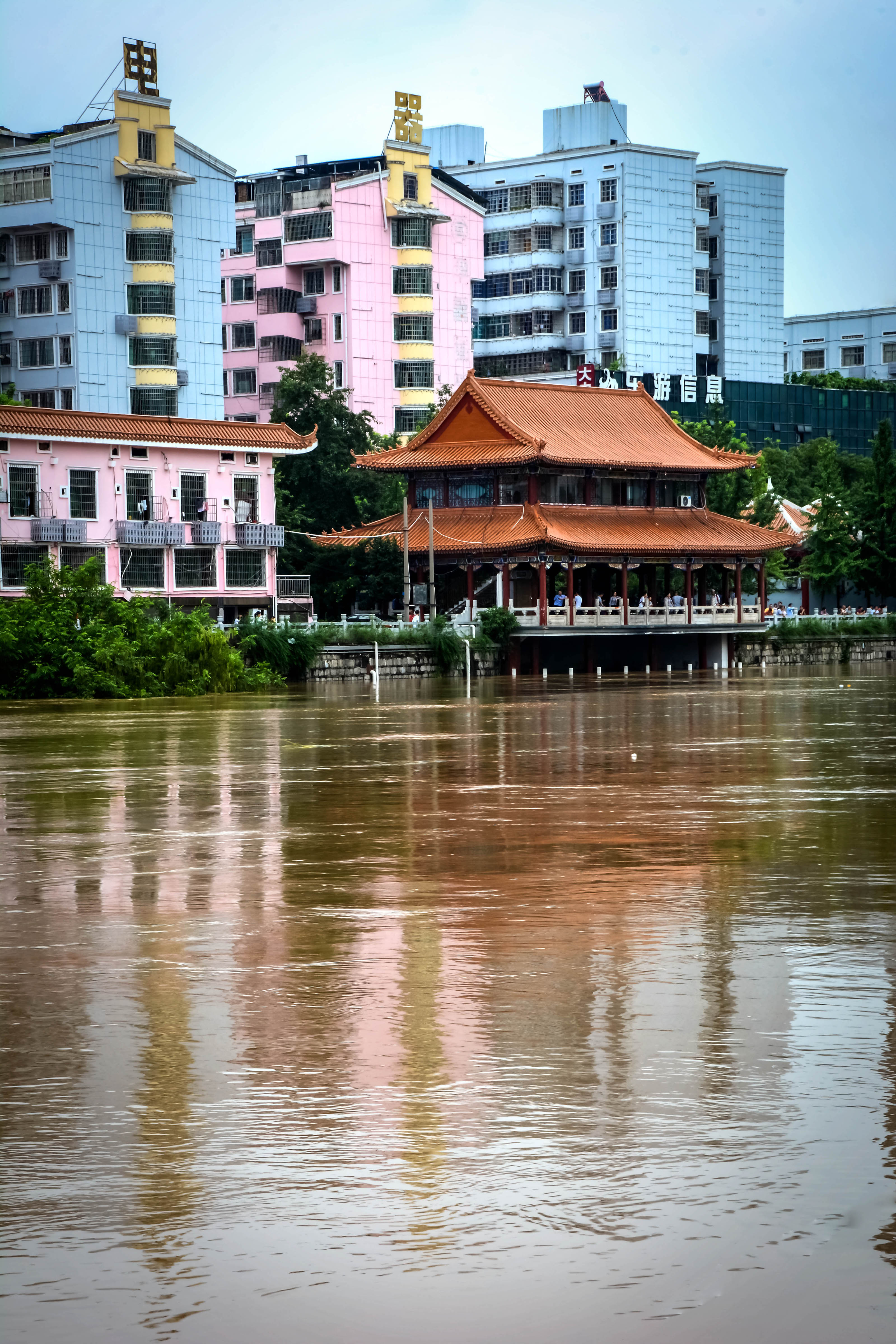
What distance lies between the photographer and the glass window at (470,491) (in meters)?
71.0

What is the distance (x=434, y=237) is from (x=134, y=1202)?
97.2 metres

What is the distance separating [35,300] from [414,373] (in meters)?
24.7

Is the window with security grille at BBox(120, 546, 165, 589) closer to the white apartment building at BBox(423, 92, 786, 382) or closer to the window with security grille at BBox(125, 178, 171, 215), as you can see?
the window with security grille at BBox(125, 178, 171, 215)

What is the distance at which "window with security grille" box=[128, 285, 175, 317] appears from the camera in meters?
79.5

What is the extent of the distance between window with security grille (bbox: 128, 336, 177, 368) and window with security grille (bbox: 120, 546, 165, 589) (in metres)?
18.8

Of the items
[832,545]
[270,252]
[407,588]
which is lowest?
[407,588]

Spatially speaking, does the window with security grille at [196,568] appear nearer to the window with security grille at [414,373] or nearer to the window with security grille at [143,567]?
the window with security grille at [143,567]

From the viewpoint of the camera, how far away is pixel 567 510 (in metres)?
70.7

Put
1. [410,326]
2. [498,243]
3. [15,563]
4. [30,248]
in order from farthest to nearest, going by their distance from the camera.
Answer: [498,243] → [410,326] → [30,248] → [15,563]

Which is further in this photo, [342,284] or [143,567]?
[342,284]

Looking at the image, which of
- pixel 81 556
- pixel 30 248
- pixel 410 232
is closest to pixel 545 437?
pixel 81 556

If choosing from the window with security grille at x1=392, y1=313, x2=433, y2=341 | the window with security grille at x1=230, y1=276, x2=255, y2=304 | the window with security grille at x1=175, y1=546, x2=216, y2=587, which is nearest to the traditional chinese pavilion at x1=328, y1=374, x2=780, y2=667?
the window with security grille at x1=175, y1=546, x2=216, y2=587

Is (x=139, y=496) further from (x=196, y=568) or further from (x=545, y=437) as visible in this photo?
(x=545, y=437)

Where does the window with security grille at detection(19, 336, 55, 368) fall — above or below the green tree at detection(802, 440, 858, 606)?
above
